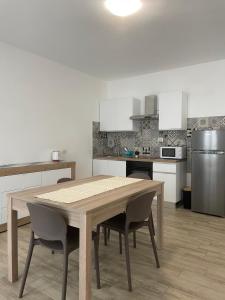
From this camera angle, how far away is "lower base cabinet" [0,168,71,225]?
2994mm

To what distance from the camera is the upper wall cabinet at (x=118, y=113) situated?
4.84 metres

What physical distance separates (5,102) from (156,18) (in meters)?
2.36

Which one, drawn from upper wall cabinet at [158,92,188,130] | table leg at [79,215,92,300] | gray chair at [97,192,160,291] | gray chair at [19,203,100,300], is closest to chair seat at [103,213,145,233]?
gray chair at [97,192,160,291]

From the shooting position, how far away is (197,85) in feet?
14.1

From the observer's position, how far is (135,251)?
2.55 meters

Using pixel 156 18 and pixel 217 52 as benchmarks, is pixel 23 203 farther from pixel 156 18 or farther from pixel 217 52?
pixel 217 52

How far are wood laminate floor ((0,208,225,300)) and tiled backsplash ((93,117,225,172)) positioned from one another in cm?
195

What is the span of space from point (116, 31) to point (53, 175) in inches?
88.8

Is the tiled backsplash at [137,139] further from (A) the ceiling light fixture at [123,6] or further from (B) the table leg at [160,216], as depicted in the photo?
(A) the ceiling light fixture at [123,6]

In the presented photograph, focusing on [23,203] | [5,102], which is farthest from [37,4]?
[23,203]

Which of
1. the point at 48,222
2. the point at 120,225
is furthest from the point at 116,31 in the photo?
the point at 48,222

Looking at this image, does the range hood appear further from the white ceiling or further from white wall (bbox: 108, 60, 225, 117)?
the white ceiling

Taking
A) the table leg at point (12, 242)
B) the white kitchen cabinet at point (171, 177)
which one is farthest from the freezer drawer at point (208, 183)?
the table leg at point (12, 242)

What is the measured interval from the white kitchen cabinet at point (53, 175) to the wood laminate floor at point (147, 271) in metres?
0.79
